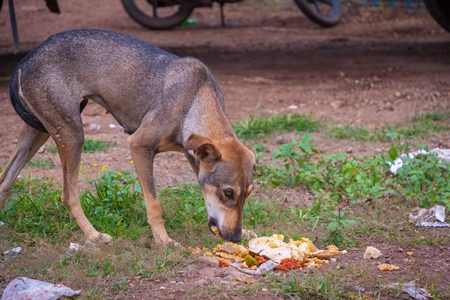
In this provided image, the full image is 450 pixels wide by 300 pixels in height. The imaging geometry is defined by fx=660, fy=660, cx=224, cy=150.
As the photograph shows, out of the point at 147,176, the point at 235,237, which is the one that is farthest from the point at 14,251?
the point at 235,237

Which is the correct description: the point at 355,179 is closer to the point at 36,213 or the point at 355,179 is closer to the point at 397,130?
the point at 397,130

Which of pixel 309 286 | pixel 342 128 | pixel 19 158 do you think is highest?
pixel 19 158

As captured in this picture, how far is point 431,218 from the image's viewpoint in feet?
18.2

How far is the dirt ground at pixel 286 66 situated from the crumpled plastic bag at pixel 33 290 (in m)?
0.42

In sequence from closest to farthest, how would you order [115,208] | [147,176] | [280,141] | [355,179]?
[147,176], [115,208], [355,179], [280,141]

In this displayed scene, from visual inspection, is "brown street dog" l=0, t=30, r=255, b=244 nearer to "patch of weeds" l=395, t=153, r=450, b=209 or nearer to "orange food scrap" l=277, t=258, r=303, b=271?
"orange food scrap" l=277, t=258, r=303, b=271

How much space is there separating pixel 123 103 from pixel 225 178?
113cm

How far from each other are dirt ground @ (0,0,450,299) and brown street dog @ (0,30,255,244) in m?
0.90

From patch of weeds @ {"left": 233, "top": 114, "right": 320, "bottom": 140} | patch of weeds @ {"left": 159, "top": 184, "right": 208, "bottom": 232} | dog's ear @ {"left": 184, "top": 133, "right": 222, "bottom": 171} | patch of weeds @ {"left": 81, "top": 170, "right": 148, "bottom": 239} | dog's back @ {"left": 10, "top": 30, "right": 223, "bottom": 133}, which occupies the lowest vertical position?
patch of weeds @ {"left": 233, "top": 114, "right": 320, "bottom": 140}

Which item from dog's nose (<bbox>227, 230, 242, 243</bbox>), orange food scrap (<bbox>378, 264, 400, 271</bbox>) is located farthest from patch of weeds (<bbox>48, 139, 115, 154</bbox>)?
orange food scrap (<bbox>378, 264, 400, 271</bbox>)

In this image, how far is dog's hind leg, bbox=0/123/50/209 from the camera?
17.3 feet

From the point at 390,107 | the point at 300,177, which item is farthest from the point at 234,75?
the point at 300,177

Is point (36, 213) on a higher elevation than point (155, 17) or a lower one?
higher

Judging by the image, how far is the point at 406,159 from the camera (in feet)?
20.5
